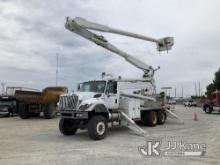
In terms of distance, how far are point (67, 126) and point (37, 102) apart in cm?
1054

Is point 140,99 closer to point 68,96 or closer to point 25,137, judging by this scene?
point 68,96

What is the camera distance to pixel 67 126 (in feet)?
47.3

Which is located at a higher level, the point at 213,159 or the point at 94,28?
the point at 94,28

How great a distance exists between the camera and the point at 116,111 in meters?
15.2

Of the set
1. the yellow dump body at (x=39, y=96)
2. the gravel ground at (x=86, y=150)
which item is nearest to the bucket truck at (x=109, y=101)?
the gravel ground at (x=86, y=150)

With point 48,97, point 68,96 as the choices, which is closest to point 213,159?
point 68,96

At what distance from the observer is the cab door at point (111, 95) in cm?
1449

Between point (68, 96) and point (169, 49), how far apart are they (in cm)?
1000

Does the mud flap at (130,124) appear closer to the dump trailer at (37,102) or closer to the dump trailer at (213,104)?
the dump trailer at (37,102)

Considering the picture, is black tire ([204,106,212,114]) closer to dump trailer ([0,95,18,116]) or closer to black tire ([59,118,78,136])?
dump trailer ([0,95,18,116])

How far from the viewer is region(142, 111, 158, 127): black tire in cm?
1795

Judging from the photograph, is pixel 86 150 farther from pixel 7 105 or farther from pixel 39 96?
pixel 7 105

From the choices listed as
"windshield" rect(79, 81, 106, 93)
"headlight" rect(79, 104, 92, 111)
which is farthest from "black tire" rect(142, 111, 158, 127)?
"headlight" rect(79, 104, 92, 111)

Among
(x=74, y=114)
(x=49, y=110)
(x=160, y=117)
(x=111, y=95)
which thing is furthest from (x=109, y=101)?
(x=49, y=110)
